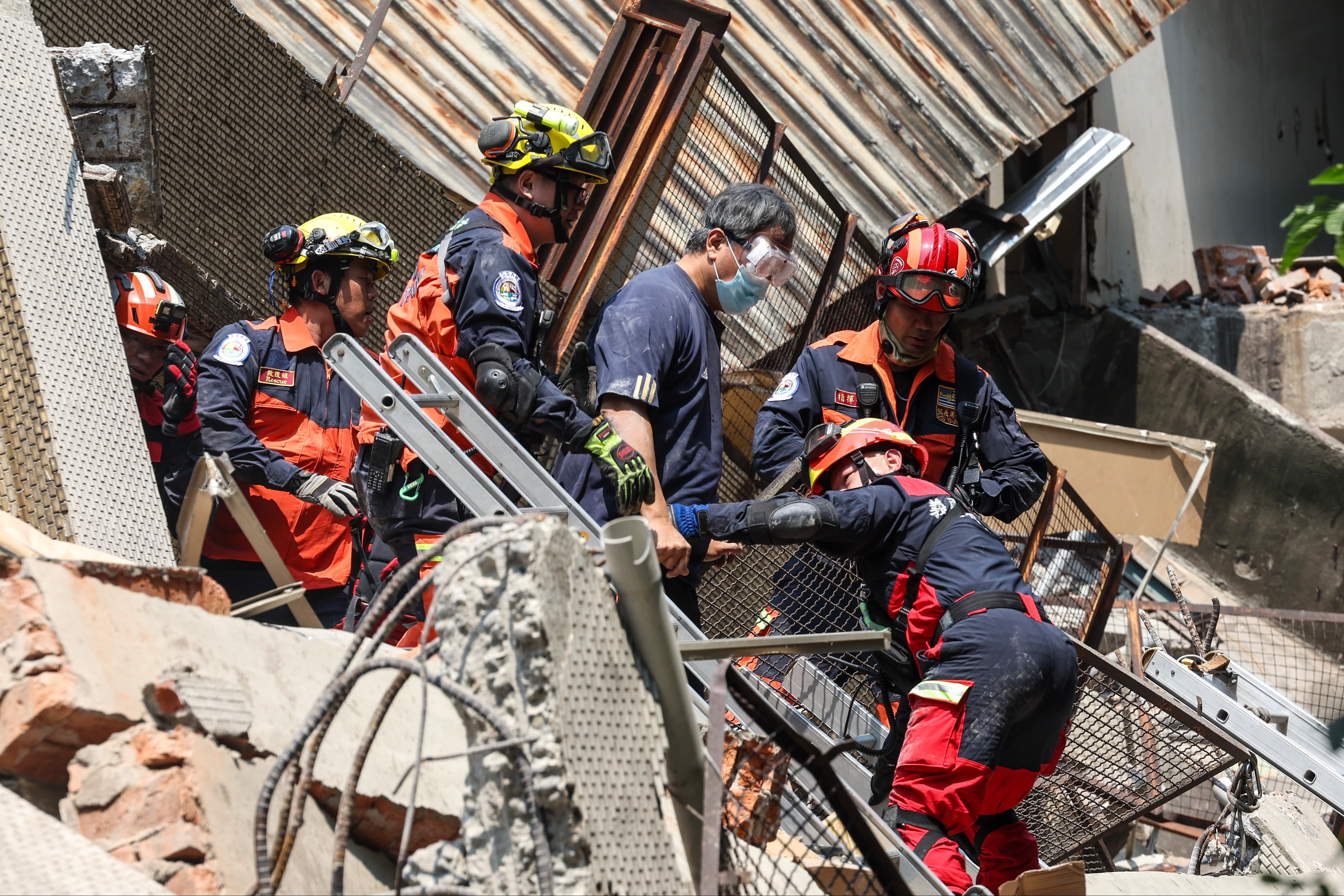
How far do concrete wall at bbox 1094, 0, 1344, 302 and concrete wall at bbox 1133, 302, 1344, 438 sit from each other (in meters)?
0.67

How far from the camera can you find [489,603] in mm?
1765

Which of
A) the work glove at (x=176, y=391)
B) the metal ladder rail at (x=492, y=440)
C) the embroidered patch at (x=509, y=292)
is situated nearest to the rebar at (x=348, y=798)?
the metal ladder rail at (x=492, y=440)

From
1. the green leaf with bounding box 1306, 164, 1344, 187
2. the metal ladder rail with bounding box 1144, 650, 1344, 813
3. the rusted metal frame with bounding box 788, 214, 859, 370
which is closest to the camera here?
the green leaf with bounding box 1306, 164, 1344, 187

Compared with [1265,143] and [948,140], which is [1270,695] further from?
[1265,143]

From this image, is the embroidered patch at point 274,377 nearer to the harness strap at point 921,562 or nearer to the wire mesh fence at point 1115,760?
the harness strap at point 921,562

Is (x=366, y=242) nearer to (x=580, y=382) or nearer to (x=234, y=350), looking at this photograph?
(x=234, y=350)

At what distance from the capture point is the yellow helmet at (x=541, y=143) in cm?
357

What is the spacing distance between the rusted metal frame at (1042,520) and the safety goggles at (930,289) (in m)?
1.41

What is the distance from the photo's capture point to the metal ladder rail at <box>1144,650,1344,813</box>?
3857 millimetres

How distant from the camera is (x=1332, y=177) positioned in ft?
3.90

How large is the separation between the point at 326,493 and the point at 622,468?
59.0 inches

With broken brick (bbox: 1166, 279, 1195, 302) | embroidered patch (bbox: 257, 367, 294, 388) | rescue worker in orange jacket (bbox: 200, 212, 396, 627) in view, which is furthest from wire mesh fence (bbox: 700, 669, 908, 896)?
broken brick (bbox: 1166, 279, 1195, 302)

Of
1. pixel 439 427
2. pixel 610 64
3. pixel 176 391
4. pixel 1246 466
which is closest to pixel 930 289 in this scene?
pixel 610 64

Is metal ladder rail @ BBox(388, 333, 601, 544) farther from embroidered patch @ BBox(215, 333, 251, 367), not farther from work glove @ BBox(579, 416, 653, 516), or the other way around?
embroidered patch @ BBox(215, 333, 251, 367)
